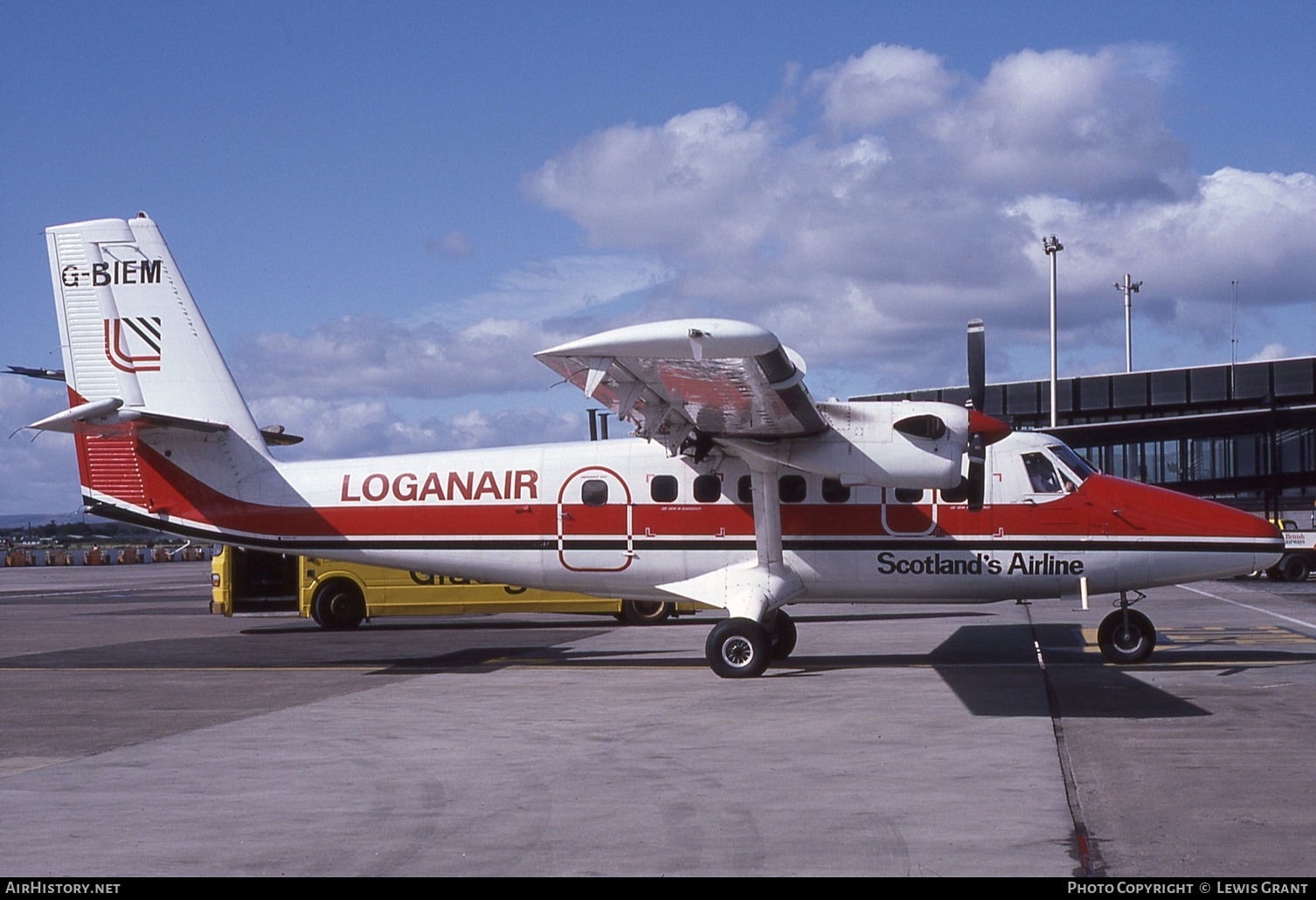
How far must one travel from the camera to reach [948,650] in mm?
18766

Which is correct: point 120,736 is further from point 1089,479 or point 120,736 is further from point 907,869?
point 1089,479

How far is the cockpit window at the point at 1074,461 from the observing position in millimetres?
16344

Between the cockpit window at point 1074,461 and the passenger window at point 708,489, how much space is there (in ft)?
14.5

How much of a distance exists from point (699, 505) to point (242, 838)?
9.87 metres

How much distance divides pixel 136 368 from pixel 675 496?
306 inches

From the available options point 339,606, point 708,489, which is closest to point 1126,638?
point 708,489

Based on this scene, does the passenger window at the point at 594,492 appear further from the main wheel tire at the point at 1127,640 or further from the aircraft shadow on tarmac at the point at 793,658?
the main wheel tire at the point at 1127,640

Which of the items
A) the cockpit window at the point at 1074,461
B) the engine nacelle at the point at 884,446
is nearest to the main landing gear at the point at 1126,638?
the cockpit window at the point at 1074,461

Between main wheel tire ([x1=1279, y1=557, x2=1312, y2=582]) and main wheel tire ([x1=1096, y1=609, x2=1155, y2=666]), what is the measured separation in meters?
27.4

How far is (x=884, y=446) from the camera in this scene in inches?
595

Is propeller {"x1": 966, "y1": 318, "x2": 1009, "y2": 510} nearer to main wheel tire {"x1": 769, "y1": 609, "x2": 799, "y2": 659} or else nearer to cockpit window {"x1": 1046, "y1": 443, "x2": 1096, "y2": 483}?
cockpit window {"x1": 1046, "y1": 443, "x2": 1096, "y2": 483}

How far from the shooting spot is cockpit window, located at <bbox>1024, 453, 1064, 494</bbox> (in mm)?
16266

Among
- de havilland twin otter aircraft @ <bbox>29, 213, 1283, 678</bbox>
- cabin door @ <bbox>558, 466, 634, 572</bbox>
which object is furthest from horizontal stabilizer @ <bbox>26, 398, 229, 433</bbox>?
cabin door @ <bbox>558, 466, 634, 572</bbox>
